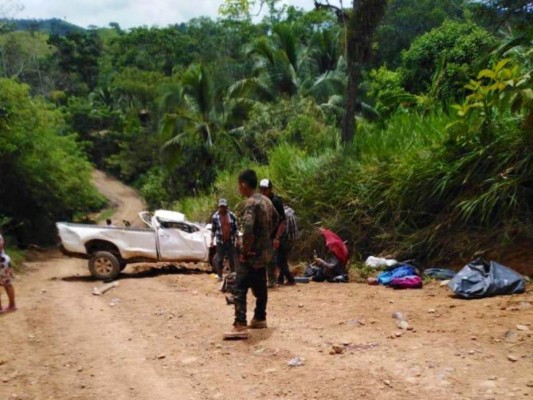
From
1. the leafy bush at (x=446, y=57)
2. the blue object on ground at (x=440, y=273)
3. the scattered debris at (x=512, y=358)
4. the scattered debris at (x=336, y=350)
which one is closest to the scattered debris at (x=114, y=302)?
the scattered debris at (x=336, y=350)

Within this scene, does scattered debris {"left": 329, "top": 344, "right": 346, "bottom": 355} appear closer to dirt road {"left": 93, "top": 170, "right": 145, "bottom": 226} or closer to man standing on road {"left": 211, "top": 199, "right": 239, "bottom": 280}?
man standing on road {"left": 211, "top": 199, "right": 239, "bottom": 280}

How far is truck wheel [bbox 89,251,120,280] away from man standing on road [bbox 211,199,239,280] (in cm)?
269

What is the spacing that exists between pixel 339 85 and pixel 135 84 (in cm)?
2722

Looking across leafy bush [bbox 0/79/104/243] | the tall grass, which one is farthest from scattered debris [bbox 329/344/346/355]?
leafy bush [bbox 0/79/104/243]

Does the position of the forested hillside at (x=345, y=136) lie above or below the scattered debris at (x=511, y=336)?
above

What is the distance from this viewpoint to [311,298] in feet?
26.7

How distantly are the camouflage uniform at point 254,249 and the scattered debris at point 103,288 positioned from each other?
5.04 m

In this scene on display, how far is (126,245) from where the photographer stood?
12008 millimetres

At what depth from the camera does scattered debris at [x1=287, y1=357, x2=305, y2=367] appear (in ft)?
16.3

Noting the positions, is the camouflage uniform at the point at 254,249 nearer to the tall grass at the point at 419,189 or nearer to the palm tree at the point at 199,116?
the tall grass at the point at 419,189

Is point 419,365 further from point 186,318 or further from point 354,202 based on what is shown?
point 354,202

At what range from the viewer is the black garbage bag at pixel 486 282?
6.78 metres

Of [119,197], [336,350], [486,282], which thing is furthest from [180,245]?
[119,197]

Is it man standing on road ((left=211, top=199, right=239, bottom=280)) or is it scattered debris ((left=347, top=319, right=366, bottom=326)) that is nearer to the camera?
scattered debris ((left=347, top=319, right=366, bottom=326))
